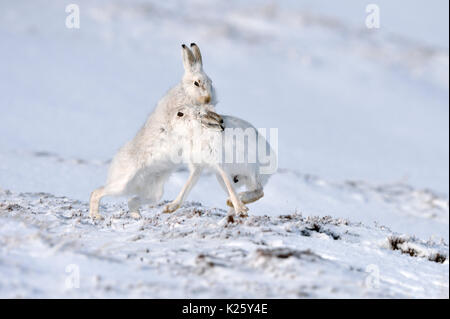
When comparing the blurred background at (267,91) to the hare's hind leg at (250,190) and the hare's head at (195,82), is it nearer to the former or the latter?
the hare's hind leg at (250,190)

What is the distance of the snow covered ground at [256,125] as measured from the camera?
4918 mm

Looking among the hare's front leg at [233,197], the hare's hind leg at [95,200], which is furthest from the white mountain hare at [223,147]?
the hare's hind leg at [95,200]

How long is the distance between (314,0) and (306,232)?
110ft

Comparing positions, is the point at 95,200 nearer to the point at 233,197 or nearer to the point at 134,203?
the point at 134,203

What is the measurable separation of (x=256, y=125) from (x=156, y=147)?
12.2 metres

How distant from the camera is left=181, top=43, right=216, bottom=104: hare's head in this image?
290 inches

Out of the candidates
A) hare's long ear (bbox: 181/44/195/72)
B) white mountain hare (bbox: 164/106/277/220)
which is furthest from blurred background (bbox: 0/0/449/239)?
hare's long ear (bbox: 181/44/195/72)

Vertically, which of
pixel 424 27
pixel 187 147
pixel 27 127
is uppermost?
pixel 424 27

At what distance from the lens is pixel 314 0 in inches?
1510

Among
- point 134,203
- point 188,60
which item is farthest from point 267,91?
point 188,60

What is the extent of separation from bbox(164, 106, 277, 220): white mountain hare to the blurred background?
403 centimetres

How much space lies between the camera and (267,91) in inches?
972
